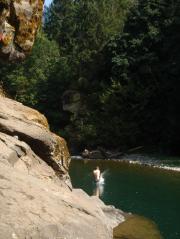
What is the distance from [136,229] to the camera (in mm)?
24031

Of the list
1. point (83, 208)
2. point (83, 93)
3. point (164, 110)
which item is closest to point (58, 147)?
point (83, 208)

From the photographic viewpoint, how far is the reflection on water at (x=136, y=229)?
876 inches

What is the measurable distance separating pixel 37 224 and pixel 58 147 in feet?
25.1

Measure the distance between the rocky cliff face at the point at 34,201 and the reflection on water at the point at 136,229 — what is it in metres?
8.20

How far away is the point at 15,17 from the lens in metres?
16.6

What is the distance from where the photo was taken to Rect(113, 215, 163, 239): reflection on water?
73.0 ft

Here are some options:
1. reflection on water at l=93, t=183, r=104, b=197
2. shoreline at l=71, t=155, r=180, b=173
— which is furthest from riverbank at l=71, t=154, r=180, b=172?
reflection on water at l=93, t=183, r=104, b=197

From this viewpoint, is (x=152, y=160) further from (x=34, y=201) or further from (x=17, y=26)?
(x=34, y=201)

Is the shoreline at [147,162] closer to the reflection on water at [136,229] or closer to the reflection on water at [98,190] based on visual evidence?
the reflection on water at [98,190]

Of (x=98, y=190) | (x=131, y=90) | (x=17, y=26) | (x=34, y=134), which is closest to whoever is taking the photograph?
(x=34, y=134)

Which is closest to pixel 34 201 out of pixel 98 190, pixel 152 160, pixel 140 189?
pixel 98 190

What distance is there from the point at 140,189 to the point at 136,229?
47.4ft

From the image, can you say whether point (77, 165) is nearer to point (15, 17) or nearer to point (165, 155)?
point (165, 155)

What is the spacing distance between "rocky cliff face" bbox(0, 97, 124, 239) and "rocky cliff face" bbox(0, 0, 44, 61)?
2.76m
